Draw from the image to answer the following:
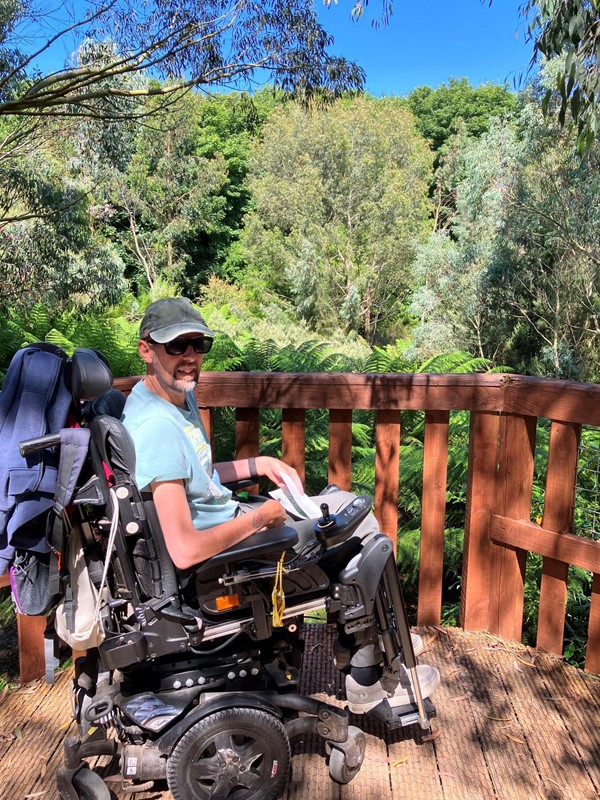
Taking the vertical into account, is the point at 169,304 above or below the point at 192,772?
above

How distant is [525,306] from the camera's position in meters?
18.6

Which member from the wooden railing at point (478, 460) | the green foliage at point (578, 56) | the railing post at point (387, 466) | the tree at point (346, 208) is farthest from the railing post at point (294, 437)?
the tree at point (346, 208)

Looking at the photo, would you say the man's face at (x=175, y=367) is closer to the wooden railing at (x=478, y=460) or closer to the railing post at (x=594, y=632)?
the wooden railing at (x=478, y=460)

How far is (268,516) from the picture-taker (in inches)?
63.8

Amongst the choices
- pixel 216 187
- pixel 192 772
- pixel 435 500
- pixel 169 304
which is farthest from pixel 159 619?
pixel 216 187

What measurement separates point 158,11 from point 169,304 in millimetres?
8808

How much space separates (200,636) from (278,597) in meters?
0.22

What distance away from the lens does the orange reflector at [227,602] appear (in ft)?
5.31

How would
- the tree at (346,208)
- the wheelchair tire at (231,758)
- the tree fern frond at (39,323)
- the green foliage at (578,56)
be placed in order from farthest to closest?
the tree at (346,208) → the tree fern frond at (39,323) → the green foliage at (578,56) → the wheelchair tire at (231,758)

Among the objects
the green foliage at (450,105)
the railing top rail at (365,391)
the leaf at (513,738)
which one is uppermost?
the green foliage at (450,105)

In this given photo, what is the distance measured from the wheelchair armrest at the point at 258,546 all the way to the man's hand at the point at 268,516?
25mm

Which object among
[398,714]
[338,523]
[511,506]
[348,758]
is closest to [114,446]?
[338,523]

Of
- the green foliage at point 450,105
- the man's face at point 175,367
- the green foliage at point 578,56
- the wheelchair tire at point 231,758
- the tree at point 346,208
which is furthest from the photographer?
the green foliage at point 450,105

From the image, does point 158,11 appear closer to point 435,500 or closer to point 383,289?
point 435,500
